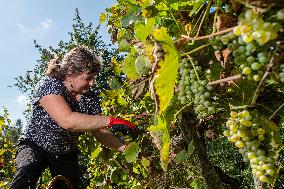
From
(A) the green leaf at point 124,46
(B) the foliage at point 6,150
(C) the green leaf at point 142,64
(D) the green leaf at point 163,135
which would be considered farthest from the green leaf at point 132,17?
(B) the foliage at point 6,150

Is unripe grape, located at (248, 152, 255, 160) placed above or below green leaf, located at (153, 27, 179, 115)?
→ below

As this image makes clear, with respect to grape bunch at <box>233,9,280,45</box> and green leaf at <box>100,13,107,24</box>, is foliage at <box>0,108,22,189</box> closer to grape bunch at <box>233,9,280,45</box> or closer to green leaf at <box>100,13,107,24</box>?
green leaf at <box>100,13,107,24</box>

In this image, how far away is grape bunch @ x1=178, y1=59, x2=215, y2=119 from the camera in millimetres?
1103

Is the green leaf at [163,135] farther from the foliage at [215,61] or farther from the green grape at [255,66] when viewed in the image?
the green grape at [255,66]

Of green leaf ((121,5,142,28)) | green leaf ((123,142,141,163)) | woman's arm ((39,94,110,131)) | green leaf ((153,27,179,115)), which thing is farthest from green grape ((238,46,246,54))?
woman's arm ((39,94,110,131))

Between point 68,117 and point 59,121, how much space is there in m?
0.10

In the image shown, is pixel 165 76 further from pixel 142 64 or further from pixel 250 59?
pixel 142 64

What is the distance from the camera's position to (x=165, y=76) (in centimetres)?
86

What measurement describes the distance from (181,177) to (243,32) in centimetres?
216

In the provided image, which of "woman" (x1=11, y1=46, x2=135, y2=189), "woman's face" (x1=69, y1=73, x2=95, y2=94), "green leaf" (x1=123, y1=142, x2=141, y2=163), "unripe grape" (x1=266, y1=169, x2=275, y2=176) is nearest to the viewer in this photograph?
"unripe grape" (x1=266, y1=169, x2=275, y2=176)

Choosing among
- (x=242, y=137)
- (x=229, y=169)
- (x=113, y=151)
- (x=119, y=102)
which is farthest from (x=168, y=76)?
(x=229, y=169)

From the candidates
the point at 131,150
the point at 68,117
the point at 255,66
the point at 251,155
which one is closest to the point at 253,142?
the point at 251,155

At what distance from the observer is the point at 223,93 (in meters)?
1.24

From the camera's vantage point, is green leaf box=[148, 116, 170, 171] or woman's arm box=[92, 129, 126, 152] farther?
woman's arm box=[92, 129, 126, 152]
